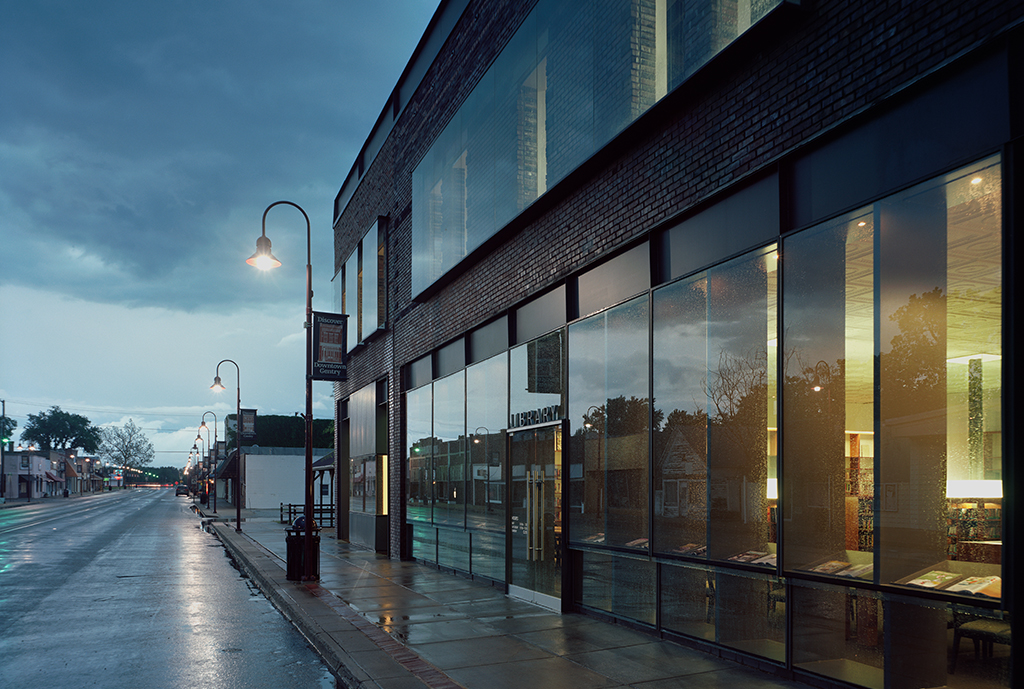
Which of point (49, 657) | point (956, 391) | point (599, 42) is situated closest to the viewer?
point (956, 391)

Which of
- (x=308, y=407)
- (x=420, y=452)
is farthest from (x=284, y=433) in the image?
(x=308, y=407)

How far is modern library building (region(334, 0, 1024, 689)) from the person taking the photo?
587 centimetres

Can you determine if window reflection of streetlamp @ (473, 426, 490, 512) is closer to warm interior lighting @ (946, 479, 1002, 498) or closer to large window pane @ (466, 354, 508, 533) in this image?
large window pane @ (466, 354, 508, 533)

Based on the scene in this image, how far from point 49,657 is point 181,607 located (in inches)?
157

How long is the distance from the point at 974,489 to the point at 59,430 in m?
212

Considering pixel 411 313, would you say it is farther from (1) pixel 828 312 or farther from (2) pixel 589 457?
(1) pixel 828 312

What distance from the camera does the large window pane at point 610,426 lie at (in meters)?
10.0

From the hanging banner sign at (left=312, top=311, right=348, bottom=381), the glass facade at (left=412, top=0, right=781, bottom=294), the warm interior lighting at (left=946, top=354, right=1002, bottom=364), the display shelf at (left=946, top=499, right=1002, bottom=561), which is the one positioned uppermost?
the glass facade at (left=412, top=0, right=781, bottom=294)

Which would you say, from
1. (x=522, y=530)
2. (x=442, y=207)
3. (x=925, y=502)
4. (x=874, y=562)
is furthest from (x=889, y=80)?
(x=442, y=207)

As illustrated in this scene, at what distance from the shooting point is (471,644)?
30.4 feet

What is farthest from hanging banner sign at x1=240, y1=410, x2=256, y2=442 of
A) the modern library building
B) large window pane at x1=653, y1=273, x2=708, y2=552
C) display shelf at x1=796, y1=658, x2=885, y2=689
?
display shelf at x1=796, y1=658, x2=885, y2=689

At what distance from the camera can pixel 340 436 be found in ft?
93.0

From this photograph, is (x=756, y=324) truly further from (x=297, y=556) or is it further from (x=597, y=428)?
(x=297, y=556)

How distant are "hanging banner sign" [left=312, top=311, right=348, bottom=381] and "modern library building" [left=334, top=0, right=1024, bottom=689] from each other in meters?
6.23
